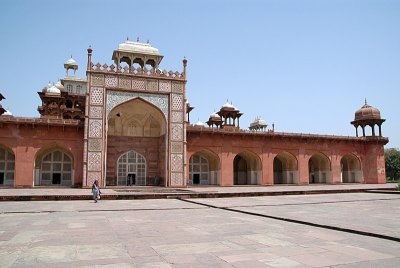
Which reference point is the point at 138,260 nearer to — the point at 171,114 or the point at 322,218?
the point at 322,218

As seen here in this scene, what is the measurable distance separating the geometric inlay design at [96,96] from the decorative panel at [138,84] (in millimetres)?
1854

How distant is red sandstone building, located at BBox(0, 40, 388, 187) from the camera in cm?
1872

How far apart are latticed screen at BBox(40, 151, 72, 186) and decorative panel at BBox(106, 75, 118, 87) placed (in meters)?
5.27

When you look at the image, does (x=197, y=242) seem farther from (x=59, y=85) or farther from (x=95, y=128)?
(x=59, y=85)

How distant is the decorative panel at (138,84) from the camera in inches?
777

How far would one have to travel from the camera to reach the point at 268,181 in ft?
77.5

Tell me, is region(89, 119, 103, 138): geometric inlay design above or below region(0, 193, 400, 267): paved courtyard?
above

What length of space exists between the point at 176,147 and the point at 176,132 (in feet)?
2.86

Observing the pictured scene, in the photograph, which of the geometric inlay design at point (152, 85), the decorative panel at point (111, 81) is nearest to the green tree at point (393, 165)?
the geometric inlay design at point (152, 85)

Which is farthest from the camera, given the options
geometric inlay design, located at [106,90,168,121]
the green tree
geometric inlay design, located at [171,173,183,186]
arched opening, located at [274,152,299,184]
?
the green tree

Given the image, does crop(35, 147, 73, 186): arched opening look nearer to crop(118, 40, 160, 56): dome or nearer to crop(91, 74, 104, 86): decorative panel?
crop(91, 74, 104, 86): decorative panel

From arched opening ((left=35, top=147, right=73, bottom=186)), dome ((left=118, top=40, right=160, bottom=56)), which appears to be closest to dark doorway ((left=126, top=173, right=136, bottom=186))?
arched opening ((left=35, top=147, right=73, bottom=186))

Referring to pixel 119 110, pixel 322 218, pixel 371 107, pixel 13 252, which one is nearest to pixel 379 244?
pixel 322 218

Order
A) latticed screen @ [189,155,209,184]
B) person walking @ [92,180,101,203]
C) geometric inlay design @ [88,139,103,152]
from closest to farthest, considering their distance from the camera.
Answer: person walking @ [92,180,101,203]
geometric inlay design @ [88,139,103,152]
latticed screen @ [189,155,209,184]
